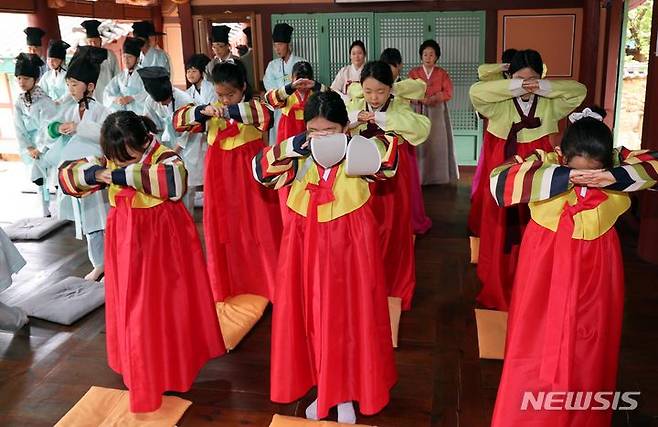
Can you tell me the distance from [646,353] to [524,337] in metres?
1.36

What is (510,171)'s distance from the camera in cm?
217

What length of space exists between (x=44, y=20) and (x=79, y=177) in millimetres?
5680

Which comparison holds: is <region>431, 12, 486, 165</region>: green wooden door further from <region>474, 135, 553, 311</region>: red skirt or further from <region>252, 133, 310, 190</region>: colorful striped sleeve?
<region>252, 133, 310, 190</region>: colorful striped sleeve

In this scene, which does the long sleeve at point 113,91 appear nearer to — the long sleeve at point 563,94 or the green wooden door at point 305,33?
the green wooden door at point 305,33

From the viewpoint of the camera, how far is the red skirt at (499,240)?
3.56m

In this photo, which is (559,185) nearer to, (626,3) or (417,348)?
(417,348)

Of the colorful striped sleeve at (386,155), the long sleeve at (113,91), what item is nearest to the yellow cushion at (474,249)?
the colorful striped sleeve at (386,155)

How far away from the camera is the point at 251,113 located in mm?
3420

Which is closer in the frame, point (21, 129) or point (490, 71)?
point (490, 71)

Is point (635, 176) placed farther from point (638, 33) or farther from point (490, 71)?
point (638, 33)

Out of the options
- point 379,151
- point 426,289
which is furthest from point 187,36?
point 379,151

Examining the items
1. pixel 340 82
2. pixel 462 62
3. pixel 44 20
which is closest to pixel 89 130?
pixel 340 82

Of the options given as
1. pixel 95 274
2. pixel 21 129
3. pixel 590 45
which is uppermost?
pixel 590 45

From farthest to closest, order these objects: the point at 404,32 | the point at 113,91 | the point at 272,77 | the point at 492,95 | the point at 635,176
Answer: the point at 404,32 → the point at 272,77 → the point at 113,91 → the point at 492,95 → the point at 635,176
